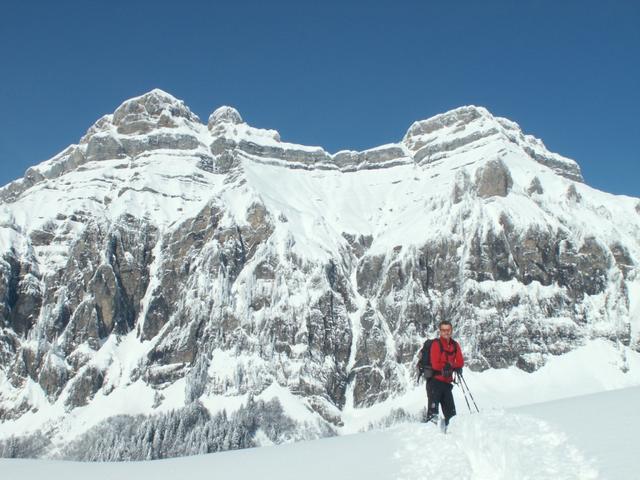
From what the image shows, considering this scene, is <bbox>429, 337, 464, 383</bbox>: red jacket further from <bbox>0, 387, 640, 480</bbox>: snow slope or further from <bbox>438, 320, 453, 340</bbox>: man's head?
<bbox>0, 387, 640, 480</bbox>: snow slope

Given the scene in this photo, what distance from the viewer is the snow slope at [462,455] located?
15664 millimetres

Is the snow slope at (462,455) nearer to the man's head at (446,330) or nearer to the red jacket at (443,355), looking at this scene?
the red jacket at (443,355)

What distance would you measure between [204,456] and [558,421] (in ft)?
36.3

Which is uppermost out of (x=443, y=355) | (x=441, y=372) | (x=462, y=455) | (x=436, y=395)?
(x=443, y=355)

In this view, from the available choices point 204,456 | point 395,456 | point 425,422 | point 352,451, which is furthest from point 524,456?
point 204,456

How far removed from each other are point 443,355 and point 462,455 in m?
4.57

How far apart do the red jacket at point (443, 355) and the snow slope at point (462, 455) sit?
1768mm

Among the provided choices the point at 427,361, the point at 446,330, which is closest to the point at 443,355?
the point at 427,361

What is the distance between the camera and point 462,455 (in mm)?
18359

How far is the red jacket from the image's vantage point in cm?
2238

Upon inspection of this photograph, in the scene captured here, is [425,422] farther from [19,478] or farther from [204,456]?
[19,478]

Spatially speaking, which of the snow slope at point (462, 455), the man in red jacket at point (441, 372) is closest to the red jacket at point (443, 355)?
the man in red jacket at point (441, 372)

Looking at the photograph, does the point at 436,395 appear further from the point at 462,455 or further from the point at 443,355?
the point at 462,455

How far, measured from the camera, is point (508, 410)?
2166 centimetres
